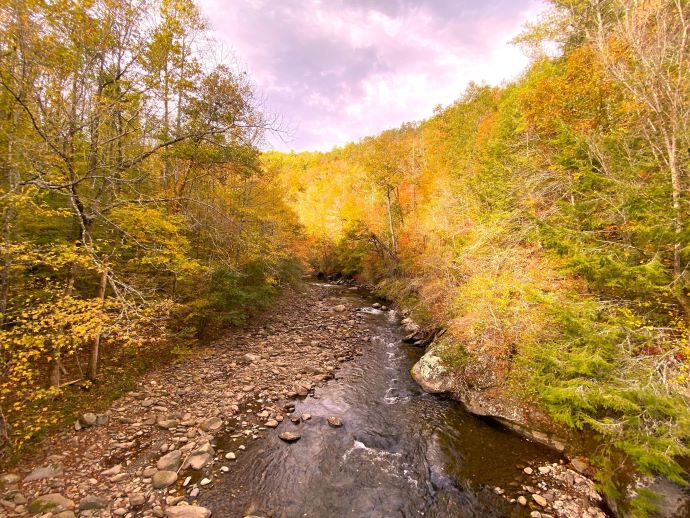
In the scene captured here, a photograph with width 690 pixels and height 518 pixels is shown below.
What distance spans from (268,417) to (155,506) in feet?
10.3

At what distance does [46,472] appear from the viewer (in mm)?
5441

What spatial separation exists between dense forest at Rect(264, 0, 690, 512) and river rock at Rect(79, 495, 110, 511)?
26.1 ft

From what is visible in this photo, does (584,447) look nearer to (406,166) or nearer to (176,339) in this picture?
(176,339)

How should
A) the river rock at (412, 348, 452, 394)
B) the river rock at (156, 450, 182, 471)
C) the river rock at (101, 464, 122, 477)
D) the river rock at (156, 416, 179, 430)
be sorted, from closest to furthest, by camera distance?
the river rock at (101, 464, 122, 477) < the river rock at (156, 450, 182, 471) < the river rock at (156, 416, 179, 430) < the river rock at (412, 348, 452, 394)

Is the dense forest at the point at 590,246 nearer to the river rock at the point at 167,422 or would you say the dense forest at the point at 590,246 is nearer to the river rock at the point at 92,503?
the river rock at the point at 92,503

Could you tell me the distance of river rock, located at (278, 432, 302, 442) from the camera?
7301mm

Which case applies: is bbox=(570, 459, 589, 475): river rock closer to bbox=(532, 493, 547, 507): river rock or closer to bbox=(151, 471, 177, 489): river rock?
bbox=(532, 493, 547, 507): river rock

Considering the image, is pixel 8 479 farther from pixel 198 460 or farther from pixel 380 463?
pixel 380 463

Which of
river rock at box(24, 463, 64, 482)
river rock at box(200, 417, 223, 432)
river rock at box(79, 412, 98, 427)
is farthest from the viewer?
river rock at box(200, 417, 223, 432)

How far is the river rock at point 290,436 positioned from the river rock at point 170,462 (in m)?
2.25

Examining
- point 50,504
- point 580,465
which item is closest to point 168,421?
point 50,504

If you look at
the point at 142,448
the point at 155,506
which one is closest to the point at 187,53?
the point at 142,448

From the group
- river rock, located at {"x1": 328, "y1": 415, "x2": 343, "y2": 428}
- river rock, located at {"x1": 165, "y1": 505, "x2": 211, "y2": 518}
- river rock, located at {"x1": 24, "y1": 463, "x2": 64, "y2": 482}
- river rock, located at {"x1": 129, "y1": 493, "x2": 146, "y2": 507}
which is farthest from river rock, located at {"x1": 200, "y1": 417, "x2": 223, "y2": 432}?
river rock, located at {"x1": 328, "y1": 415, "x2": 343, "y2": 428}

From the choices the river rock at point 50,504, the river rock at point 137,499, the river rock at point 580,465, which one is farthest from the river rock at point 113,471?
the river rock at point 580,465
